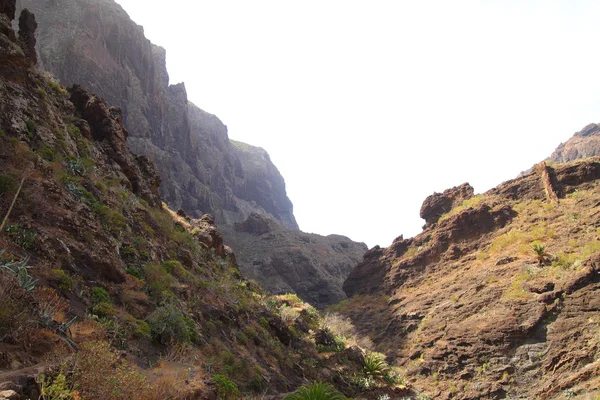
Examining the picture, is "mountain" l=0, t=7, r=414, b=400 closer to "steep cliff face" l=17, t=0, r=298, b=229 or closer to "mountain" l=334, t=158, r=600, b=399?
"mountain" l=334, t=158, r=600, b=399

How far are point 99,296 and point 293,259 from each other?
213ft

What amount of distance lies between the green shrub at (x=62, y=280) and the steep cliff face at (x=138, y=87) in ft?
177

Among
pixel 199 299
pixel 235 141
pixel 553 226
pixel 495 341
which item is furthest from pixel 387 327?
pixel 235 141

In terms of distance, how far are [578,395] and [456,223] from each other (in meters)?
24.5

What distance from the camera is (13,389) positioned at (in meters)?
4.51

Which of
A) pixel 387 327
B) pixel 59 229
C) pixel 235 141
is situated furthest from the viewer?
pixel 235 141

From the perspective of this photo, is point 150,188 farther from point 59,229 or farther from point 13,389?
point 13,389

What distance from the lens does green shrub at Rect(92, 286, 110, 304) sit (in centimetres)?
1054

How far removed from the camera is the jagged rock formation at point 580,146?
256 feet

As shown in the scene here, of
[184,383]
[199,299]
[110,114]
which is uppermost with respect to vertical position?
[110,114]

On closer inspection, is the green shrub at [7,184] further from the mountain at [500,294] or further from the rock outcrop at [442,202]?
the rock outcrop at [442,202]

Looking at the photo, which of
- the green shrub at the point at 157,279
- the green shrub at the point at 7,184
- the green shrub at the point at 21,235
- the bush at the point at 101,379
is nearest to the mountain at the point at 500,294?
the green shrub at the point at 157,279

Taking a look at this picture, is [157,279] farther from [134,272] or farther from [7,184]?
[7,184]

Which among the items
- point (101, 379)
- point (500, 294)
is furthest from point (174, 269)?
point (500, 294)
